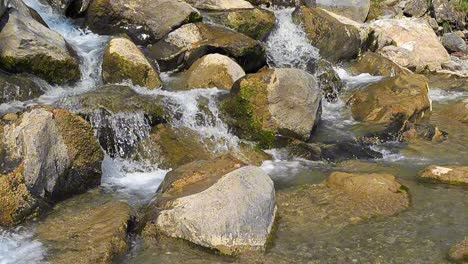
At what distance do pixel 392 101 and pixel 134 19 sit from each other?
6.41 meters

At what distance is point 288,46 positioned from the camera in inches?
611

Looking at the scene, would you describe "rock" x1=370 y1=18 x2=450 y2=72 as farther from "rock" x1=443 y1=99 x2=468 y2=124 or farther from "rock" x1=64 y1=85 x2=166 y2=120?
"rock" x1=64 y1=85 x2=166 y2=120

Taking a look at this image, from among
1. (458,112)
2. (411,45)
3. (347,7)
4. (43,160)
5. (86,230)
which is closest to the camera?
(86,230)

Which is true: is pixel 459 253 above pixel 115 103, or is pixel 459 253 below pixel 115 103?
below

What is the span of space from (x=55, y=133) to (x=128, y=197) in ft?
4.34

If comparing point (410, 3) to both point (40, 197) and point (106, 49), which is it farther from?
point (40, 197)

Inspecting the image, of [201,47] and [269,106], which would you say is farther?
[201,47]

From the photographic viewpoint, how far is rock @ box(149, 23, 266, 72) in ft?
41.4

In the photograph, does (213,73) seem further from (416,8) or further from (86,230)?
(416,8)

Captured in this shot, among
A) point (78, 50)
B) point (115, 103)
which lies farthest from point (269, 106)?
point (78, 50)

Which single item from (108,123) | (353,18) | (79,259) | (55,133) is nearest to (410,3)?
(353,18)

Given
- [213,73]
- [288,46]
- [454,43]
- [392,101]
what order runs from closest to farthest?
[213,73] < [392,101] < [288,46] < [454,43]

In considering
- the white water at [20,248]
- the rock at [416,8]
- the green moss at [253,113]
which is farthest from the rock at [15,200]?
the rock at [416,8]

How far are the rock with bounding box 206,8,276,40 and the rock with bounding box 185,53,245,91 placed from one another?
3.19 m
